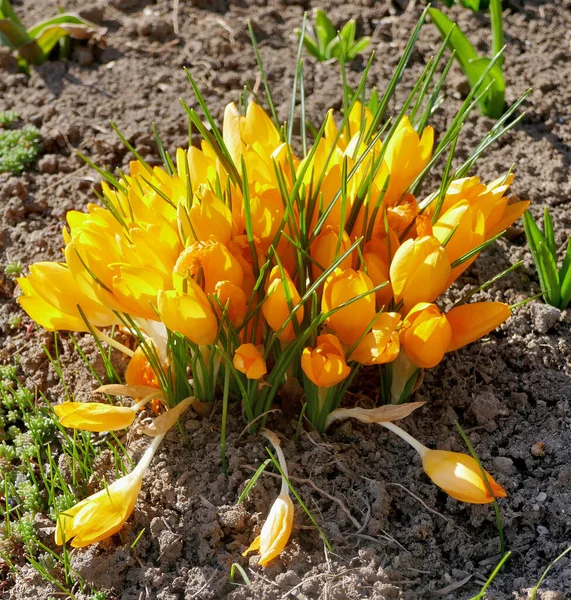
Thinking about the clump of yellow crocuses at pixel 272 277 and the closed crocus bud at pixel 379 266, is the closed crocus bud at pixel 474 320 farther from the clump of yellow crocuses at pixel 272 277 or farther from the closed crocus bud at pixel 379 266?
the closed crocus bud at pixel 379 266

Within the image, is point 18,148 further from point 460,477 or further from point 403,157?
point 460,477

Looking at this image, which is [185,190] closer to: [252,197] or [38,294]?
[252,197]

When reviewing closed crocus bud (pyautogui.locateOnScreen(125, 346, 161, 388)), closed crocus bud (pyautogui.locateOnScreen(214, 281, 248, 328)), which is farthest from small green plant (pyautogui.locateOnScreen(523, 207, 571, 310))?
closed crocus bud (pyautogui.locateOnScreen(125, 346, 161, 388))

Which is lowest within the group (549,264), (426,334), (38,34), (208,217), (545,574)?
(545,574)

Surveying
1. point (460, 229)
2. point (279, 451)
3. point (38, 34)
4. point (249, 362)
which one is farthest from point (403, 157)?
point (38, 34)

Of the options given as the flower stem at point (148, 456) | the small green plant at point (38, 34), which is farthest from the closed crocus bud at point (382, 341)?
the small green plant at point (38, 34)

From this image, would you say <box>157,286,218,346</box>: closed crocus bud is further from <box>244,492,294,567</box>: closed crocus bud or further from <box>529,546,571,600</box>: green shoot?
<box>529,546,571,600</box>: green shoot

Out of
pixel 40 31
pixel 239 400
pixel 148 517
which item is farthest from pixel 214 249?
pixel 40 31

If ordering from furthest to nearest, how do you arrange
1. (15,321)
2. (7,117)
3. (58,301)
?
(7,117)
(15,321)
(58,301)
